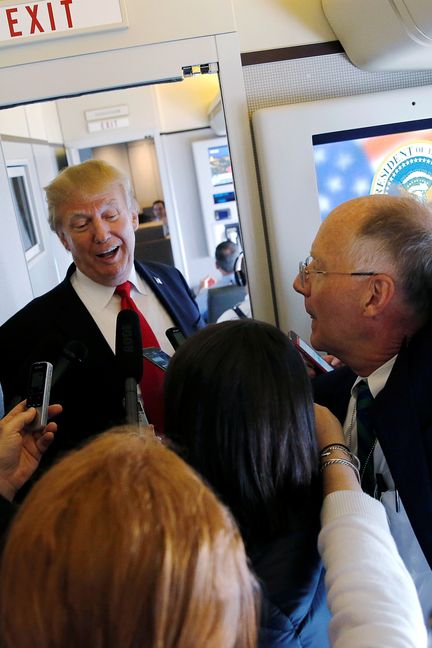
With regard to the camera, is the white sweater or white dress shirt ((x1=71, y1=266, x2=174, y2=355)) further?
white dress shirt ((x1=71, y1=266, x2=174, y2=355))

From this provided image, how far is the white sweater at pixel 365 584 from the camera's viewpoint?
73 cm

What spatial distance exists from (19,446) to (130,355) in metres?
0.30

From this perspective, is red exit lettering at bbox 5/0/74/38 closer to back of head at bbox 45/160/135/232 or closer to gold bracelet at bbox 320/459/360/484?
back of head at bbox 45/160/135/232

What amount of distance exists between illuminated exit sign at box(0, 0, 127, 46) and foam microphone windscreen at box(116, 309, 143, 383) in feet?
2.90

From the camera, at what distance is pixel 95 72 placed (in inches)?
67.5

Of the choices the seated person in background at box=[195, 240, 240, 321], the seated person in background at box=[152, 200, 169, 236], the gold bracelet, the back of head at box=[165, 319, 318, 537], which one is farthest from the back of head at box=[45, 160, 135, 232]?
the seated person in background at box=[152, 200, 169, 236]

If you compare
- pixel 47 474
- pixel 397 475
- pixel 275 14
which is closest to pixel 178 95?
pixel 275 14

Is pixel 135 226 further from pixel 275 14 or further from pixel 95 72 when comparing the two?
pixel 275 14

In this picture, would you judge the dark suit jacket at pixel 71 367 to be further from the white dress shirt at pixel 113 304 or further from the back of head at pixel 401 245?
the back of head at pixel 401 245

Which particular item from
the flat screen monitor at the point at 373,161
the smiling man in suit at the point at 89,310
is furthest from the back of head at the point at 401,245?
the smiling man in suit at the point at 89,310

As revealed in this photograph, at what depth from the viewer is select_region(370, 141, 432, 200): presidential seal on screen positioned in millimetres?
1837

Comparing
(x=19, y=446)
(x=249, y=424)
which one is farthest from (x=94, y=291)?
(x=249, y=424)

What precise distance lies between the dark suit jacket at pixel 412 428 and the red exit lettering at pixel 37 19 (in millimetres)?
1304

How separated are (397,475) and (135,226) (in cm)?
115
